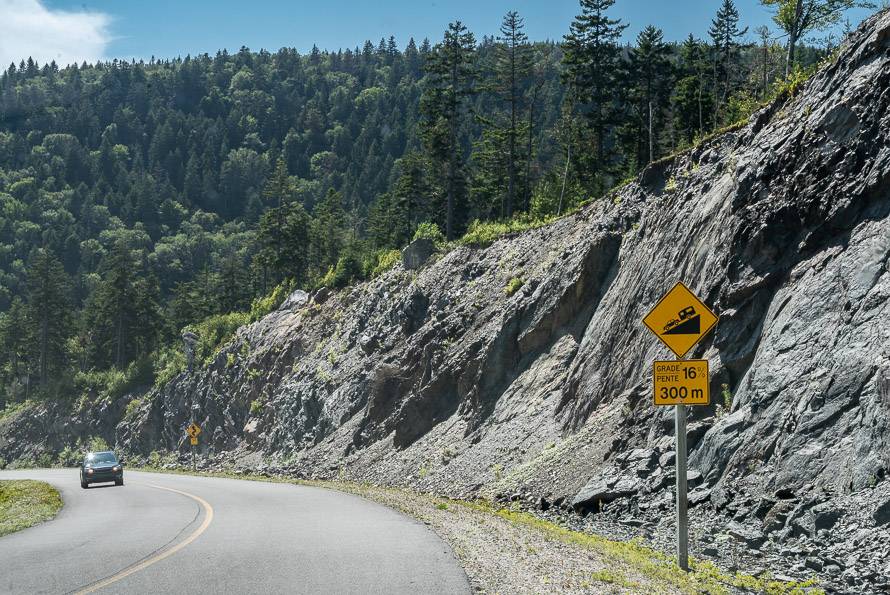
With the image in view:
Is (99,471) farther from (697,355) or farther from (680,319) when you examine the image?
(680,319)

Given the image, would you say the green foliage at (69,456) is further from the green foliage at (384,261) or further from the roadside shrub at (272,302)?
the green foliage at (384,261)

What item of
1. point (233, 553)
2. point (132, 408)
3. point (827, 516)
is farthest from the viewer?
point (132, 408)

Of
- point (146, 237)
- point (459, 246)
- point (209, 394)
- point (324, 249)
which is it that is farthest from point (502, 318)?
point (146, 237)

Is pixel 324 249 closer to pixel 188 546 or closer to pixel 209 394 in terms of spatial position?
pixel 209 394

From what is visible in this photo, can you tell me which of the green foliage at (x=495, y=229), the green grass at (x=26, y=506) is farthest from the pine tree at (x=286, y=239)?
the green grass at (x=26, y=506)

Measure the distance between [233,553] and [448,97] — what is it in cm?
4152

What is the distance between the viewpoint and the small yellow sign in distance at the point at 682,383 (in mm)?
10234

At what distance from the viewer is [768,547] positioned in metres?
12.4

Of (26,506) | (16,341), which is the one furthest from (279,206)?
(26,506)

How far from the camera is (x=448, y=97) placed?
49406mm

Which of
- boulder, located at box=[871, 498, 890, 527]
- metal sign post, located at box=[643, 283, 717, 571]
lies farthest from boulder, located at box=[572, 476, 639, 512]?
metal sign post, located at box=[643, 283, 717, 571]

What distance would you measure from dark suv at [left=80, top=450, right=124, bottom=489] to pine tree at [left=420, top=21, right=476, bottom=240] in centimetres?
2196

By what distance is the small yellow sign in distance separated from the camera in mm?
10234

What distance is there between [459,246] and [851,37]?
24.6 meters
